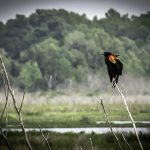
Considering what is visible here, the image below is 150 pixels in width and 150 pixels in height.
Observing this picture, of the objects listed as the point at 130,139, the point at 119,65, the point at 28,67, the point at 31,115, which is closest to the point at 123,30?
the point at 28,67

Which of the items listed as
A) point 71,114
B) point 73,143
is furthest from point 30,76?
point 73,143

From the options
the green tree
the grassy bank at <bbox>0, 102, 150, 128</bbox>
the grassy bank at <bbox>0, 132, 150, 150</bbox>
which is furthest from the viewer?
the green tree

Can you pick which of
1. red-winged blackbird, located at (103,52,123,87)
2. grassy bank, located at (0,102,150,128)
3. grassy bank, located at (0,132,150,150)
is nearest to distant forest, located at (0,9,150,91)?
grassy bank, located at (0,102,150,128)

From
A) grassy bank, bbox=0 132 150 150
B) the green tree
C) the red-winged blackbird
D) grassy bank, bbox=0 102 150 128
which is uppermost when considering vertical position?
the red-winged blackbird

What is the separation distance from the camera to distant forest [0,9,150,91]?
131 feet

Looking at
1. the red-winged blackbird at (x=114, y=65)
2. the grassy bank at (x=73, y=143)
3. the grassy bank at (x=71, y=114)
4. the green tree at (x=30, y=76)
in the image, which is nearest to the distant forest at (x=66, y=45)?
the green tree at (x=30, y=76)

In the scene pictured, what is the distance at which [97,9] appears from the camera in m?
51.8

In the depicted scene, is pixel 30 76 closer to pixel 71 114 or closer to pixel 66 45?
pixel 66 45

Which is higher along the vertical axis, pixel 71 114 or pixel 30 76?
pixel 30 76

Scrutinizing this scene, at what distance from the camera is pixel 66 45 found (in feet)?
141

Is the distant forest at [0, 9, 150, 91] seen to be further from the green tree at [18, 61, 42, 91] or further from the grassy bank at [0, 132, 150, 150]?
the grassy bank at [0, 132, 150, 150]

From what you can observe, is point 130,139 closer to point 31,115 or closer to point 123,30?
point 31,115

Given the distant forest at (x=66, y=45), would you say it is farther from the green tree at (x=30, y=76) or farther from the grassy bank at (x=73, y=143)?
the grassy bank at (x=73, y=143)

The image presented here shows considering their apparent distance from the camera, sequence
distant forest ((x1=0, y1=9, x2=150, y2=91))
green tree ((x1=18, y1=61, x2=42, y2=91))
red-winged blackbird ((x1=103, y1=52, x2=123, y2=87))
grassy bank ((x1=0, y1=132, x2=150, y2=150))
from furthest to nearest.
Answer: distant forest ((x1=0, y1=9, x2=150, y2=91)) → green tree ((x1=18, y1=61, x2=42, y2=91)) → grassy bank ((x1=0, y1=132, x2=150, y2=150)) → red-winged blackbird ((x1=103, y1=52, x2=123, y2=87))
